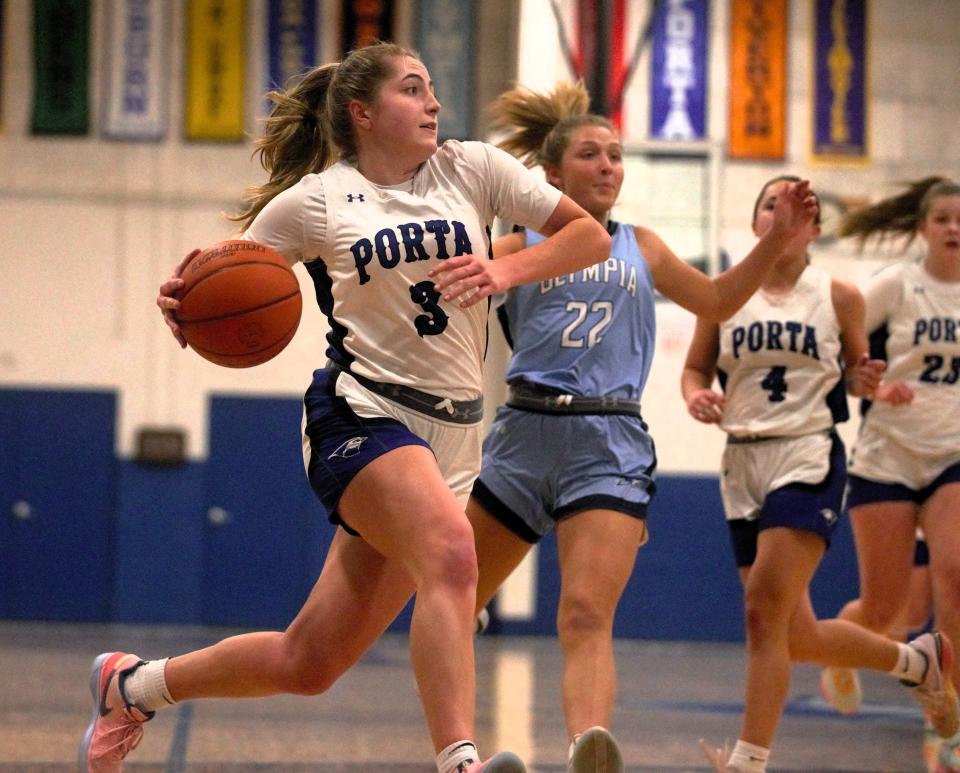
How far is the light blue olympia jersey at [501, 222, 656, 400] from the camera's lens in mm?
4129

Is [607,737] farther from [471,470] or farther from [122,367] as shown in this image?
[122,367]

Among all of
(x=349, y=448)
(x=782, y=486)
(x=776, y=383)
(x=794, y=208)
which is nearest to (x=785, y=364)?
(x=776, y=383)

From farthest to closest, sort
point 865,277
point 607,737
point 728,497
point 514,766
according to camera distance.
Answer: point 865,277
point 728,497
point 607,737
point 514,766

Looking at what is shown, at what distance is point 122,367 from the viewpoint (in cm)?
1091

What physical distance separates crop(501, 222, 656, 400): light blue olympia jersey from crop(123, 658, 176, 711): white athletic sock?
50.8 inches

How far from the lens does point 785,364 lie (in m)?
4.74

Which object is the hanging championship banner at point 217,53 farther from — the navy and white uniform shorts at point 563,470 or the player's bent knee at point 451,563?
the player's bent knee at point 451,563

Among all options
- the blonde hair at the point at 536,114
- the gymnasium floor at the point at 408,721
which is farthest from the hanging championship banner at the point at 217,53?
the blonde hair at the point at 536,114

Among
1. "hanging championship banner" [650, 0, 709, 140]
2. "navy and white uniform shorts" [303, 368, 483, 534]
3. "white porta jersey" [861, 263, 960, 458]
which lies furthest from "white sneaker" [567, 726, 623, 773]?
"hanging championship banner" [650, 0, 709, 140]

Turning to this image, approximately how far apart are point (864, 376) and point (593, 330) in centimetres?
110

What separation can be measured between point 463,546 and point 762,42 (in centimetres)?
818

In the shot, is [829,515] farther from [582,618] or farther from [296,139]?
[296,139]

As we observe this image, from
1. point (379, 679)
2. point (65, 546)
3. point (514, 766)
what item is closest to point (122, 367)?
point (65, 546)

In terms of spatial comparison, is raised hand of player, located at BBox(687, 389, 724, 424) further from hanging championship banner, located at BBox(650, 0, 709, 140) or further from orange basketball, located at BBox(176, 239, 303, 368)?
hanging championship banner, located at BBox(650, 0, 709, 140)
